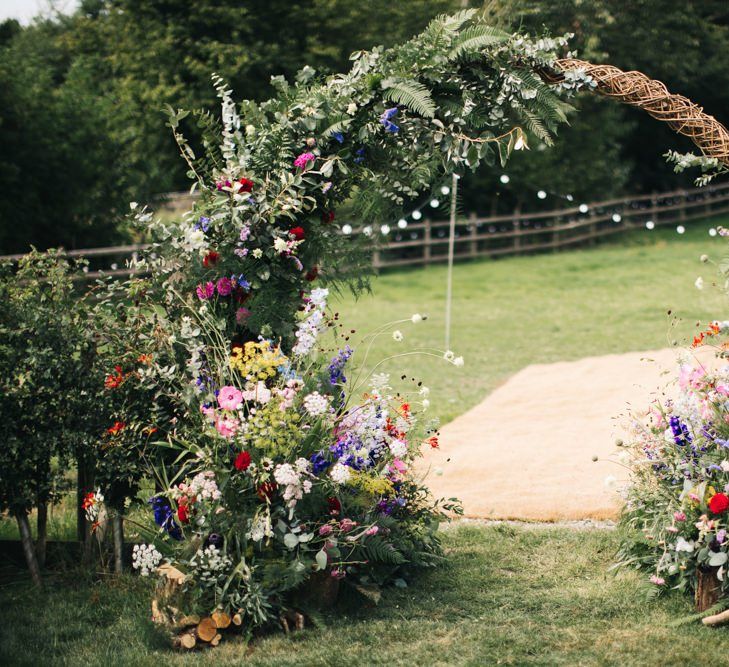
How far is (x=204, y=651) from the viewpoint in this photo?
13.5 ft

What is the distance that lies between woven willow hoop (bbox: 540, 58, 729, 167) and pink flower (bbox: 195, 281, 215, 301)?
2.10m

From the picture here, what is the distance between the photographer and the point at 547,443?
25.3 ft

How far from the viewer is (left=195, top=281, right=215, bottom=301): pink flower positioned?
481 centimetres

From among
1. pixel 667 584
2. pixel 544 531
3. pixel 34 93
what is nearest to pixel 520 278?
pixel 34 93

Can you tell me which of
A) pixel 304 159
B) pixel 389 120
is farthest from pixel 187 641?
pixel 389 120

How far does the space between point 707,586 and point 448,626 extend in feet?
3.96

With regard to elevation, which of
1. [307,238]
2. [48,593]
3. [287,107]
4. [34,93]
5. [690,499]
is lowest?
[48,593]

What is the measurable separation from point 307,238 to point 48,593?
2343 millimetres

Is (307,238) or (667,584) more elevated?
(307,238)

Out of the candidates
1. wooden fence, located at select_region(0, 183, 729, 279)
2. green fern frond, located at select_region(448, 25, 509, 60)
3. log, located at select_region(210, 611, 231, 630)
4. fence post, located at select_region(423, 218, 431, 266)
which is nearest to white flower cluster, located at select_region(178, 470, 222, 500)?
log, located at select_region(210, 611, 231, 630)

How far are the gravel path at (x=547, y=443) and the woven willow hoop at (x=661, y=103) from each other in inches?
44.7

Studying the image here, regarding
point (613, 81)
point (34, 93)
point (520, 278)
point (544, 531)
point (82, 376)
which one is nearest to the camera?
point (613, 81)

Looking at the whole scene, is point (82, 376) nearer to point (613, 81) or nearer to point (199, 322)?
point (199, 322)

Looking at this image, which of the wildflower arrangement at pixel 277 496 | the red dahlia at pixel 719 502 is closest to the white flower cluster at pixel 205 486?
the wildflower arrangement at pixel 277 496
